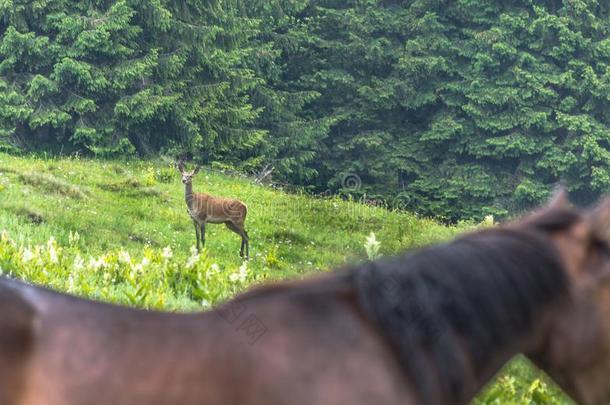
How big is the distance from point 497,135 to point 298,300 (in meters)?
26.0

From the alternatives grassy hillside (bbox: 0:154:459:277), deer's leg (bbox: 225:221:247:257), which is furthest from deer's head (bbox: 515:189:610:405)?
deer's leg (bbox: 225:221:247:257)

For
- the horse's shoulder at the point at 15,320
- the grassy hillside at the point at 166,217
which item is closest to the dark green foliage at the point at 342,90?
the grassy hillside at the point at 166,217

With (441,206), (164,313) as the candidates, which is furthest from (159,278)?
(441,206)

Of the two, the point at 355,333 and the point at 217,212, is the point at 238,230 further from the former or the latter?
the point at 355,333

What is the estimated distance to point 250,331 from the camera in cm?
265

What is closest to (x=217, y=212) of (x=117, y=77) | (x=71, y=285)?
(x=117, y=77)

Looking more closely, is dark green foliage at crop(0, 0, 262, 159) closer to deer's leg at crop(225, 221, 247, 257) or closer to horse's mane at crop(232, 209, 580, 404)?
deer's leg at crop(225, 221, 247, 257)

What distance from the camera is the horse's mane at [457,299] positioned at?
8.64ft

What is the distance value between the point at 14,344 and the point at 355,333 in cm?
95

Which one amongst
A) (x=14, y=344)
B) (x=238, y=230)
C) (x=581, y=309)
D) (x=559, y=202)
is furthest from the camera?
(x=238, y=230)

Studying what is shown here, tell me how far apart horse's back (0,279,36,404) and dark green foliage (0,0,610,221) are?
19.2m

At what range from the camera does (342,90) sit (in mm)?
29672

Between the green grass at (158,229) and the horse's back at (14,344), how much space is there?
4.75 meters

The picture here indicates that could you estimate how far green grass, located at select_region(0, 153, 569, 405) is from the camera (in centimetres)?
796
